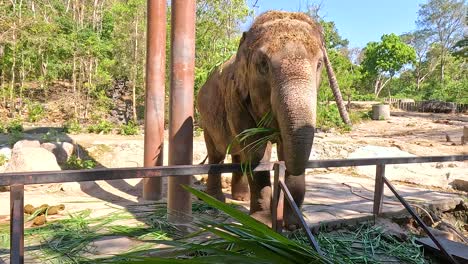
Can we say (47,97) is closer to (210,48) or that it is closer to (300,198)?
(210,48)

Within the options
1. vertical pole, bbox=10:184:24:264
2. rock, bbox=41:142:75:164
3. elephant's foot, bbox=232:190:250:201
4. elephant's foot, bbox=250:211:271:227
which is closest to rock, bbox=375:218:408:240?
elephant's foot, bbox=250:211:271:227

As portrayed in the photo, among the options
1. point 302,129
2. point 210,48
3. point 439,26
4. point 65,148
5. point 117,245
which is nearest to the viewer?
point 302,129

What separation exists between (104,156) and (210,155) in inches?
139

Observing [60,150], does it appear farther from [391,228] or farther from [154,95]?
[391,228]

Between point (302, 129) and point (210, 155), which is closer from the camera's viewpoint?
point (302, 129)

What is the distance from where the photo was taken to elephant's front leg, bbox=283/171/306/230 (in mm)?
3584

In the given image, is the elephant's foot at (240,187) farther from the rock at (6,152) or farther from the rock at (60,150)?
the rock at (6,152)

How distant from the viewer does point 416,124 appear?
61.6ft

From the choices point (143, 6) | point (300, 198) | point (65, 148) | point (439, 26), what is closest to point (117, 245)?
point (300, 198)

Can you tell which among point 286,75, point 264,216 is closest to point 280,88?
point 286,75

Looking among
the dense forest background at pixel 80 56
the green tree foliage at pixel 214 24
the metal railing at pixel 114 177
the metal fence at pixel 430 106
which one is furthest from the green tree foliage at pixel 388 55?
the metal railing at pixel 114 177

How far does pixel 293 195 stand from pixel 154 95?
250 centimetres

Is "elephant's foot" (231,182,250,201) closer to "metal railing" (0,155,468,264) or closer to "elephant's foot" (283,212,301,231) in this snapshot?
"elephant's foot" (283,212,301,231)

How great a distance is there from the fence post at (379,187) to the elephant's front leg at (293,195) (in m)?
0.73
